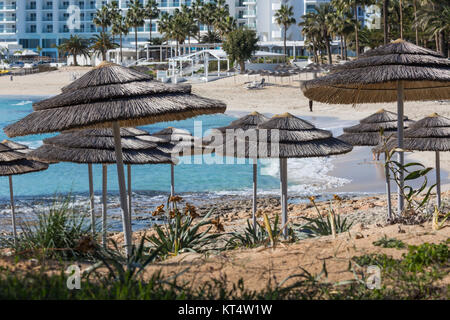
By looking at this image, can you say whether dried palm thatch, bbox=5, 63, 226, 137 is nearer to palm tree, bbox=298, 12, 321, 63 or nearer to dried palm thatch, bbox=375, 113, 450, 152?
dried palm thatch, bbox=375, 113, 450, 152

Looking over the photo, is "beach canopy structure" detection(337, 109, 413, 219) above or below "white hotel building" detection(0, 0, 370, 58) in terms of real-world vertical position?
below

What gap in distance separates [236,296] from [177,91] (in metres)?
3.21

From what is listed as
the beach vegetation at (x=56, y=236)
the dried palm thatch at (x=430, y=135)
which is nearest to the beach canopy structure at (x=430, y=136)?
the dried palm thatch at (x=430, y=135)

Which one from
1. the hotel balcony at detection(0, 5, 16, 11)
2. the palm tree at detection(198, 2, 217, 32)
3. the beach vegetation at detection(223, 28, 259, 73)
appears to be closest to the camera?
the beach vegetation at detection(223, 28, 259, 73)

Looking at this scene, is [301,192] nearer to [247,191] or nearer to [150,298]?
[247,191]

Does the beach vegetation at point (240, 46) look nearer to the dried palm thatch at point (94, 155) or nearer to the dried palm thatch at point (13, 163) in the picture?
the dried palm thatch at point (13, 163)

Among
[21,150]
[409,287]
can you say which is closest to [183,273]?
[409,287]

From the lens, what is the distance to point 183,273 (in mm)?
5613

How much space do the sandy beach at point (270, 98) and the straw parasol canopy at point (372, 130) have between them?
23.0ft

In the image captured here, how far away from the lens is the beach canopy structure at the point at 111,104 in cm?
677

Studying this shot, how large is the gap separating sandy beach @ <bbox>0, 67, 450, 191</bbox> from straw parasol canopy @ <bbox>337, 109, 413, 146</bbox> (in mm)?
7025

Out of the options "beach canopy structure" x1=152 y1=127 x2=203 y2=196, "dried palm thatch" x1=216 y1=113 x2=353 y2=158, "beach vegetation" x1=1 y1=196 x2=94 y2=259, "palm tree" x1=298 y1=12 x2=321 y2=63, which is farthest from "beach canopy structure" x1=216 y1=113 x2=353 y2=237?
"palm tree" x1=298 y1=12 x2=321 y2=63

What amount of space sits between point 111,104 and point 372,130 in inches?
271

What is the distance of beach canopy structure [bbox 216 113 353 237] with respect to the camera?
359 inches
